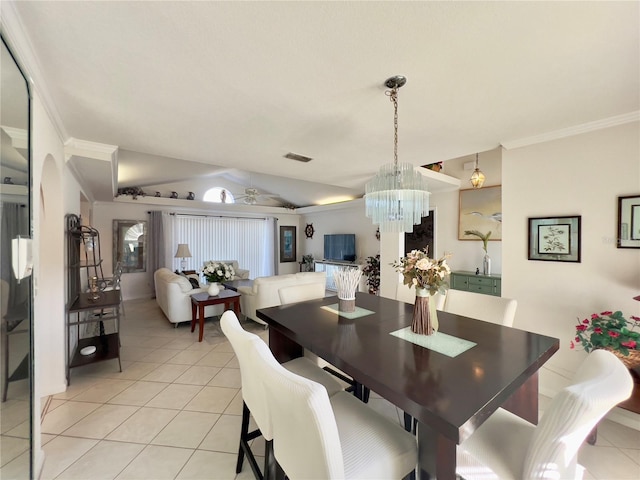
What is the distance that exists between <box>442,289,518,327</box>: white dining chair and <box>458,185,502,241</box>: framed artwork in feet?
8.83

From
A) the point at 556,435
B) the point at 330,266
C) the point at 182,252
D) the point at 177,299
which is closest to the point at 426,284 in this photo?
the point at 556,435

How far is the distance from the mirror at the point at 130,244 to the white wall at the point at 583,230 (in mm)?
7075

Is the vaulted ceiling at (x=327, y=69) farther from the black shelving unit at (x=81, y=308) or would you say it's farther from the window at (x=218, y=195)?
the window at (x=218, y=195)

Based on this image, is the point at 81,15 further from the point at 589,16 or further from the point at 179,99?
the point at 589,16

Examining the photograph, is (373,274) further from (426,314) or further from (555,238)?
(426,314)

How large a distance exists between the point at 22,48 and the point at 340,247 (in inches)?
238

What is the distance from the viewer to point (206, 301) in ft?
12.0

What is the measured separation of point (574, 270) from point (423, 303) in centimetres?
170

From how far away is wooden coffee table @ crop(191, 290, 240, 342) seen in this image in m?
3.56

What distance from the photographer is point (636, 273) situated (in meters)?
1.92

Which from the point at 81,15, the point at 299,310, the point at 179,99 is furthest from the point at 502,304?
the point at 81,15

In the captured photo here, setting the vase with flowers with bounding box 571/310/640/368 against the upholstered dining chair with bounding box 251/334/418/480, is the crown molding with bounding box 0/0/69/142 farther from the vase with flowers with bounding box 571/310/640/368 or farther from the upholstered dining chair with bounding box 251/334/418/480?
the vase with flowers with bounding box 571/310/640/368

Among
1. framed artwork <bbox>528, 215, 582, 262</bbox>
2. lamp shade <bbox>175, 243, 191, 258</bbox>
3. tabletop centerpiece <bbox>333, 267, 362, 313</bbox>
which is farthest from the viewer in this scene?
lamp shade <bbox>175, 243, 191, 258</bbox>

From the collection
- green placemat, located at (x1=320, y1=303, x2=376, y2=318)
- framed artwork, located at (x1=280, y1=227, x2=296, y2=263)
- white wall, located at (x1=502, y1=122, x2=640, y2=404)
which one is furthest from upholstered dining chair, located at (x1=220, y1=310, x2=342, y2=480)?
framed artwork, located at (x1=280, y1=227, x2=296, y2=263)
